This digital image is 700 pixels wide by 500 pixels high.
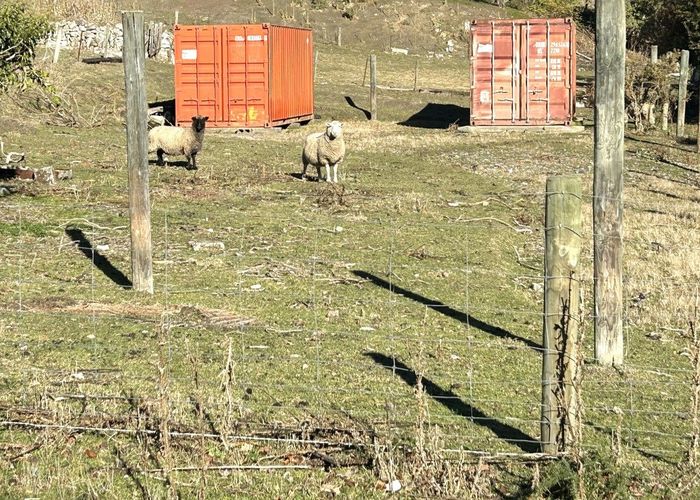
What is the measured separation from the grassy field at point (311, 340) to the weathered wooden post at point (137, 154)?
31 centimetres

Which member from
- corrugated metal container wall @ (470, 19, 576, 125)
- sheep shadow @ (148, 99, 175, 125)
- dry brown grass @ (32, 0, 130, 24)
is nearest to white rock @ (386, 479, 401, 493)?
corrugated metal container wall @ (470, 19, 576, 125)

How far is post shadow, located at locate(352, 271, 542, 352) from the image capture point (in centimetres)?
1019

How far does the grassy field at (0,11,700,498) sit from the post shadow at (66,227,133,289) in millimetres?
43

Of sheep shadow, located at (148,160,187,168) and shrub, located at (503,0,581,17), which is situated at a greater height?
shrub, located at (503,0,581,17)

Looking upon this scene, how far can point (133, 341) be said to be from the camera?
941cm

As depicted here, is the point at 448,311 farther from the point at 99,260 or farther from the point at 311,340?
the point at 99,260

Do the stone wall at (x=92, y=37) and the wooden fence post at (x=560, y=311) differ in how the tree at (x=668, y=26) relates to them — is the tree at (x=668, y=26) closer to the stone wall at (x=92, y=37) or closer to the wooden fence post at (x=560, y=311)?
the stone wall at (x=92, y=37)

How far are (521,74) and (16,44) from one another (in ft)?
62.1

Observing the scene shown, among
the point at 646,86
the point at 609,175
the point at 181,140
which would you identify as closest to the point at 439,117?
the point at 646,86

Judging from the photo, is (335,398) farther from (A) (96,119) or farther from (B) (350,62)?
(B) (350,62)

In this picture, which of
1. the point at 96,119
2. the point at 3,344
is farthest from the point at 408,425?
the point at 96,119

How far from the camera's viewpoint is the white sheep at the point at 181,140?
21.5 meters

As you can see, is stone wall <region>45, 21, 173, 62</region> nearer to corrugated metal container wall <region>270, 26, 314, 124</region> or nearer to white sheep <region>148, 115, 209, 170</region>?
corrugated metal container wall <region>270, 26, 314, 124</region>

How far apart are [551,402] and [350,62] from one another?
140ft
